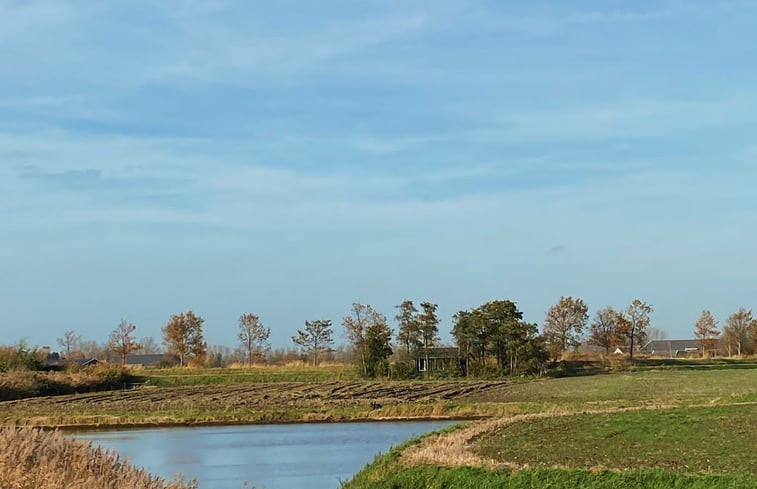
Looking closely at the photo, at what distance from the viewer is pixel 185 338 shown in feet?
344

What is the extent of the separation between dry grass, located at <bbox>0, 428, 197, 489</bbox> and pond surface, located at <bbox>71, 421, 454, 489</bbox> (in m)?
7.73

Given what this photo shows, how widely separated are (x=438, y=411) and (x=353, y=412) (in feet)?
13.0

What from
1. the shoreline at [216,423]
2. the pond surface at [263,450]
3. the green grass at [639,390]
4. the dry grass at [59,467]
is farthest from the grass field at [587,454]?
the green grass at [639,390]

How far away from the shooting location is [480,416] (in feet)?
133

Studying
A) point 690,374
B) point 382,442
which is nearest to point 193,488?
point 382,442

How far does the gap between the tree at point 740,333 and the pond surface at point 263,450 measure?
277ft

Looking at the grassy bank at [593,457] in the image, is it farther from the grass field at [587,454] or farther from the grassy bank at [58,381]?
the grassy bank at [58,381]

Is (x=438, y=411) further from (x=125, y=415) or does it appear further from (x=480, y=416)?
(x=125, y=415)

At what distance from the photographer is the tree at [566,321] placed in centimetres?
10000

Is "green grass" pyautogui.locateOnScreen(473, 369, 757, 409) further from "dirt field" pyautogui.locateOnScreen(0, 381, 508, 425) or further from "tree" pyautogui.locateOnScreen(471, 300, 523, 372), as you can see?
"tree" pyautogui.locateOnScreen(471, 300, 523, 372)

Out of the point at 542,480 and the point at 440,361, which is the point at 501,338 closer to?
the point at 440,361

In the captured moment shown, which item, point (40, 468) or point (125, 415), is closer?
point (40, 468)

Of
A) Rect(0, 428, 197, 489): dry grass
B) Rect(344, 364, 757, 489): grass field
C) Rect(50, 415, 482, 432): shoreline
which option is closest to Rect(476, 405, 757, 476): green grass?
Rect(344, 364, 757, 489): grass field

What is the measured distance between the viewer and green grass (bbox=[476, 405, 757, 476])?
730 inches
